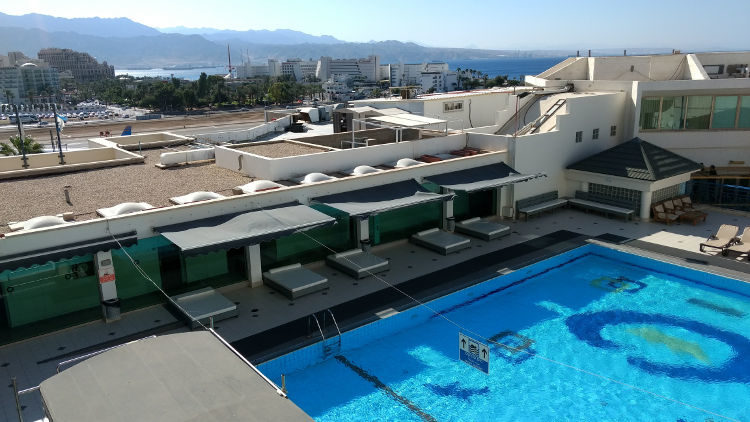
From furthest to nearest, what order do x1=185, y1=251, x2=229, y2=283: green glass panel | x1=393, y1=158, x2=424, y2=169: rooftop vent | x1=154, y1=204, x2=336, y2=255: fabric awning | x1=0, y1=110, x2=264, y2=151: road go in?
x1=0, y1=110, x2=264, y2=151: road
x1=393, y1=158, x2=424, y2=169: rooftop vent
x1=185, y1=251, x2=229, y2=283: green glass panel
x1=154, y1=204, x2=336, y2=255: fabric awning

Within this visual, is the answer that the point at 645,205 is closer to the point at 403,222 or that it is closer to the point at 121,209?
the point at 403,222

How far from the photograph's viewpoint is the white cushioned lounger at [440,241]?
64.7ft

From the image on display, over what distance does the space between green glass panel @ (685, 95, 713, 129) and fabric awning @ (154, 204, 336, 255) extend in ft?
64.7

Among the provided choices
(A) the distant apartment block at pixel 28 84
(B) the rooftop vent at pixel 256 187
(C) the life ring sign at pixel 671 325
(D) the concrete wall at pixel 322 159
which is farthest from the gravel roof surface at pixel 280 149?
(A) the distant apartment block at pixel 28 84

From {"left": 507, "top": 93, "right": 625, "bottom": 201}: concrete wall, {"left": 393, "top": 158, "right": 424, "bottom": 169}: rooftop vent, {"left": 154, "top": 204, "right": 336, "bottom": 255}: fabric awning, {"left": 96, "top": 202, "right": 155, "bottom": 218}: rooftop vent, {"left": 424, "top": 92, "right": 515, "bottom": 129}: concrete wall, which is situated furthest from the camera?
{"left": 424, "top": 92, "right": 515, "bottom": 129}: concrete wall

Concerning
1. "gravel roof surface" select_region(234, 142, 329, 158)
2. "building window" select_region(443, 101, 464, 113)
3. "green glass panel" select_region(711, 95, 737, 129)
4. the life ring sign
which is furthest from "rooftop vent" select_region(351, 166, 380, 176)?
"green glass panel" select_region(711, 95, 737, 129)

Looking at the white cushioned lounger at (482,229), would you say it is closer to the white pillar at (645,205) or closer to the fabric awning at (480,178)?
the fabric awning at (480,178)

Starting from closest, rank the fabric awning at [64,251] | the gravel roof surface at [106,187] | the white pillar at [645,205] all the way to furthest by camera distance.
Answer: the fabric awning at [64,251], the gravel roof surface at [106,187], the white pillar at [645,205]

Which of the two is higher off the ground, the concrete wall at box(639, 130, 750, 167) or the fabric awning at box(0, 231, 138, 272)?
the concrete wall at box(639, 130, 750, 167)

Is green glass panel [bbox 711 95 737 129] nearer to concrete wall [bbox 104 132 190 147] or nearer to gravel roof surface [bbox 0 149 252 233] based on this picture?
gravel roof surface [bbox 0 149 252 233]

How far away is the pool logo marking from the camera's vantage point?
10.8 meters

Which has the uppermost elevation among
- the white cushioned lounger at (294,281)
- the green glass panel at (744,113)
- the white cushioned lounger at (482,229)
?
the green glass panel at (744,113)

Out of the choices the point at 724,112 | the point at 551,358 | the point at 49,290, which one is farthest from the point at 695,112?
the point at 49,290

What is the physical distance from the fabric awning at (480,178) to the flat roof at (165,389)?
1353 centimetres
